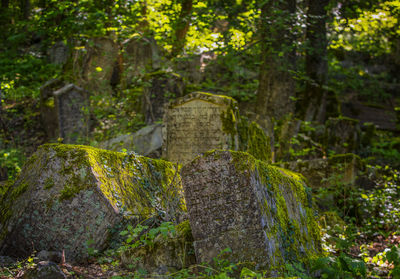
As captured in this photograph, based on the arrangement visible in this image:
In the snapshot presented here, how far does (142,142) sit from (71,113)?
2.62 metres

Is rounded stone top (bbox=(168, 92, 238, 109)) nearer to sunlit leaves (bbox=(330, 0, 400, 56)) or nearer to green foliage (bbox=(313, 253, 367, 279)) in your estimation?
green foliage (bbox=(313, 253, 367, 279))

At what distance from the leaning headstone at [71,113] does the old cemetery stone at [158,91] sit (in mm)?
1667

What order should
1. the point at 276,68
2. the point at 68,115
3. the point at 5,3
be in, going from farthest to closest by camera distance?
the point at 5,3 < the point at 276,68 < the point at 68,115

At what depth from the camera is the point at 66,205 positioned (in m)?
3.95

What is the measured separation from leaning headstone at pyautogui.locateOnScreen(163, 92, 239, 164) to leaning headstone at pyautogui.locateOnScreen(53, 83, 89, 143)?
12.5 ft

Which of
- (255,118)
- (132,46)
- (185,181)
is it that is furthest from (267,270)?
(132,46)

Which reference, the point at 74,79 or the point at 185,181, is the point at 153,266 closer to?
the point at 185,181

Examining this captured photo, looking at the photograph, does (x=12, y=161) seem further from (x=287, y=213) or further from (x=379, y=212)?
(x=379, y=212)

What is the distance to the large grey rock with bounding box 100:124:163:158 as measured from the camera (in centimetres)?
939

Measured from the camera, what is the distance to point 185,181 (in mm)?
3342

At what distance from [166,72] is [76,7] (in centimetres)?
322

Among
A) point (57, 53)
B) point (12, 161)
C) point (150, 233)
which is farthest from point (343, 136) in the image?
point (57, 53)

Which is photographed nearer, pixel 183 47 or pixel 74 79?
pixel 74 79

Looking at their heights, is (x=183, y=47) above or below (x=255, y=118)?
above
